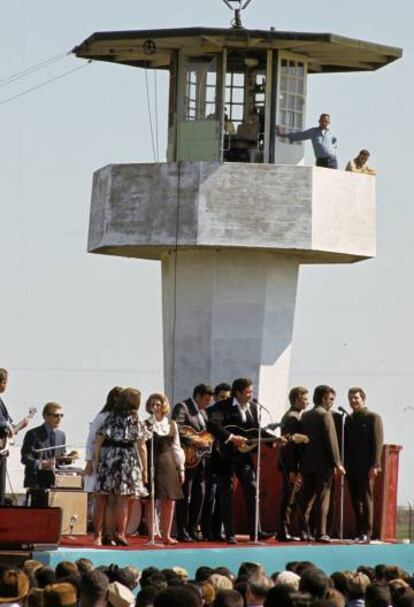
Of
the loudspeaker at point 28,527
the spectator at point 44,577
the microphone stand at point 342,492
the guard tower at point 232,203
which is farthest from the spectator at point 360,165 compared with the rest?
the spectator at point 44,577

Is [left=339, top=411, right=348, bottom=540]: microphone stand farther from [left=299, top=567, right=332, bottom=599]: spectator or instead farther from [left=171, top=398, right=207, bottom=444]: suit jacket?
[left=299, top=567, right=332, bottom=599]: spectator

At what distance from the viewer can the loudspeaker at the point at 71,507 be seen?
2230 centimetres

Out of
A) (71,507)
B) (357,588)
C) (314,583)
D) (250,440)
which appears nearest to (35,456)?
(71,507)

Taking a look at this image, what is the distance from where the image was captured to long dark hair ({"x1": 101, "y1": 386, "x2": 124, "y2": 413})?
21.0 meters

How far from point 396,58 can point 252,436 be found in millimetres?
10308

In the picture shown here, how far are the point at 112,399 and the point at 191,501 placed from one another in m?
2.50

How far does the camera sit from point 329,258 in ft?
102

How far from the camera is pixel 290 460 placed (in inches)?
926

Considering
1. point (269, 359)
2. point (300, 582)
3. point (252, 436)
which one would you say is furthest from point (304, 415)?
point (300, 582)

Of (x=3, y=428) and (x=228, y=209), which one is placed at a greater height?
(x=228, y=209)

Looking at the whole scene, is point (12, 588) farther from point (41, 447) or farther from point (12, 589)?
point (41, 447)

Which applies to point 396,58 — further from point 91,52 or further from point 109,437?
point 109,437

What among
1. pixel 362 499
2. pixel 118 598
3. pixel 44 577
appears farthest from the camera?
pixel 362 499

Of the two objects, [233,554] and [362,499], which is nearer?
[233,554]
